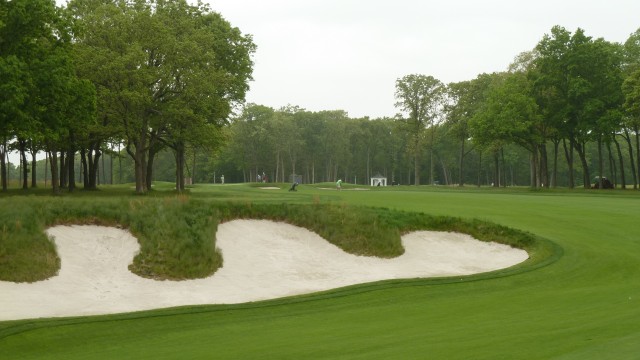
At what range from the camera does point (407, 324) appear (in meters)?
11.6

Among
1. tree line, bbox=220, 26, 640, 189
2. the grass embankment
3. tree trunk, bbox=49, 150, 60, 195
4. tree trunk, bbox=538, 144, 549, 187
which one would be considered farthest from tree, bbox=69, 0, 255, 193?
tree trunk, bbox=538, 144, 549, 187

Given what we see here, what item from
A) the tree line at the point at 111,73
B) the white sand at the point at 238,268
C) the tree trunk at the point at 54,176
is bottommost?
the white sand at the point at 238,268

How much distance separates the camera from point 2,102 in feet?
96.5

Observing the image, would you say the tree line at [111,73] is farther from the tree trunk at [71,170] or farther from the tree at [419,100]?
the tree at [419,100]

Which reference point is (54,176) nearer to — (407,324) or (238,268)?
(238,268)

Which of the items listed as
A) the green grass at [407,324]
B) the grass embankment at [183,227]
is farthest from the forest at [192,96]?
the green grass at [407,324]

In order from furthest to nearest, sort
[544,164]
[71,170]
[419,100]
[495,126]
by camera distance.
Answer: [419,100]
[544,164]
[495,126]
[71,170]

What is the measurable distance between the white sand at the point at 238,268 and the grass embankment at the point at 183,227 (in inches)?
15.8

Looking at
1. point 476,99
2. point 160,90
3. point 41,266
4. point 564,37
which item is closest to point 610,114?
point 564,37

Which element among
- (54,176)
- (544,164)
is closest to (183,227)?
(54,176)

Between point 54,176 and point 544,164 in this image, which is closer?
point 54,176

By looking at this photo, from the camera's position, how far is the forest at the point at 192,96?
110ft

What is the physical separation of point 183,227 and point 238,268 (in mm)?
2629

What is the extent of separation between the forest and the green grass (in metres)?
20.5
